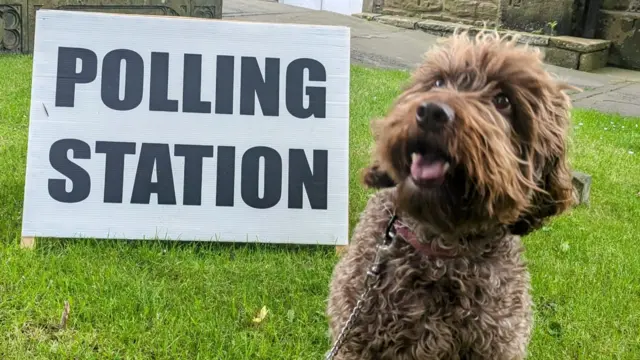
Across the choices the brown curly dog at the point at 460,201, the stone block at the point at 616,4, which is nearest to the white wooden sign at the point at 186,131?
the brown curly dog at the point at 460,201

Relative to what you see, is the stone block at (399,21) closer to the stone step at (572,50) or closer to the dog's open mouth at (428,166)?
the stone step at (572,50)

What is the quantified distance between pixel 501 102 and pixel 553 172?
1.08 feet

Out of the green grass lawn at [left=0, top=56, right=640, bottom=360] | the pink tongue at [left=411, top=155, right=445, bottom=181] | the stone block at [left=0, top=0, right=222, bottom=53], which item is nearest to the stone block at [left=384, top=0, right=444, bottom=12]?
the stone block at [left=0, top=0, right=222, bottom=53]

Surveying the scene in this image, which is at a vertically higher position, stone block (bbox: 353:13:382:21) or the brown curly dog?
stone block (bbox: 353:13:382:21)

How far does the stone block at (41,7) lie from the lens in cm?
888

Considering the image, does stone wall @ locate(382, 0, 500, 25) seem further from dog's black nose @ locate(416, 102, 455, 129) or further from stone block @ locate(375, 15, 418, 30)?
dog's black nose @ locate(416, 102, 455, 129)

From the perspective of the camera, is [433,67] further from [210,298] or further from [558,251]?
[558,251]

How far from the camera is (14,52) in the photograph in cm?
905

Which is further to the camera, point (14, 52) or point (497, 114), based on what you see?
point (14, 52)

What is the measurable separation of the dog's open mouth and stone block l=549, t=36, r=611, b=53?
1021 cm

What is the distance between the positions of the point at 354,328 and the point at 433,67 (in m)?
0.99

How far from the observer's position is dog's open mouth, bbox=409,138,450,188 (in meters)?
1.97

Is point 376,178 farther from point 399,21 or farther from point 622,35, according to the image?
point 399,21

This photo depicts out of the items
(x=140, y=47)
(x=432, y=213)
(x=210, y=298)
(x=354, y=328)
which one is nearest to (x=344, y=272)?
(x=354, y=328)
